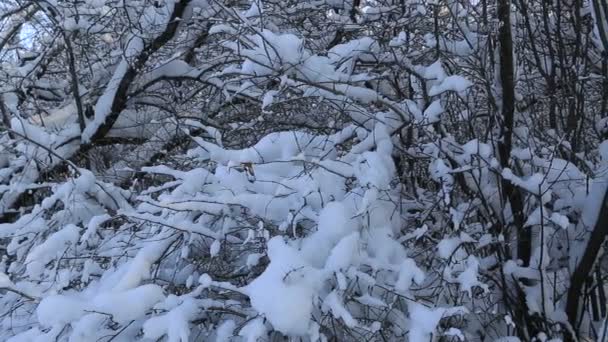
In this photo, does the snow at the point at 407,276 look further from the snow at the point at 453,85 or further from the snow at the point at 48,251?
the snow at the point at 48,251

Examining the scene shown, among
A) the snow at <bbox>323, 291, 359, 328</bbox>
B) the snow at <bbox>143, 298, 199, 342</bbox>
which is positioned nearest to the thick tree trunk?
the snow at <bbox>323, 291, 359, 328</bbox>

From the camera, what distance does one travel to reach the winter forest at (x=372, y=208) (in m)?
2.47

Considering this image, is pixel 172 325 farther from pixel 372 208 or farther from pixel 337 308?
pixel 372 208

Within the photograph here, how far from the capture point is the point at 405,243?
2.99 metres

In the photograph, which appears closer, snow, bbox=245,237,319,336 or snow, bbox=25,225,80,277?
snow, bbox=245,237,319,336

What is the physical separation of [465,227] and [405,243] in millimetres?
386

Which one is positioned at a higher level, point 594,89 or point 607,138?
point 594,89

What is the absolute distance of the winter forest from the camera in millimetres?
2471

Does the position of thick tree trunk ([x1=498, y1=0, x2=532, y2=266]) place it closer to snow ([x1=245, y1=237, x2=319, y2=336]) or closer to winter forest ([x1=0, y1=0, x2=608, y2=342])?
winter forest ([x1=0, y1=0, x2=608, y2=342])

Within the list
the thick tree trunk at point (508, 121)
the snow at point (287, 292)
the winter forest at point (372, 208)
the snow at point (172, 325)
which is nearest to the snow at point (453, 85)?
the winter forest at point (372, 208)

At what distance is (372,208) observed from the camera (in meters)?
2.80

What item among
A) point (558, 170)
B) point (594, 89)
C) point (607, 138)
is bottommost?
point (558, 170)

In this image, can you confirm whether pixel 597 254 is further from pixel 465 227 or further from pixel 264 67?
pixel 264 67

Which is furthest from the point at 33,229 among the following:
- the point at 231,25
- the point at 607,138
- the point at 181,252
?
the point at 607,138
